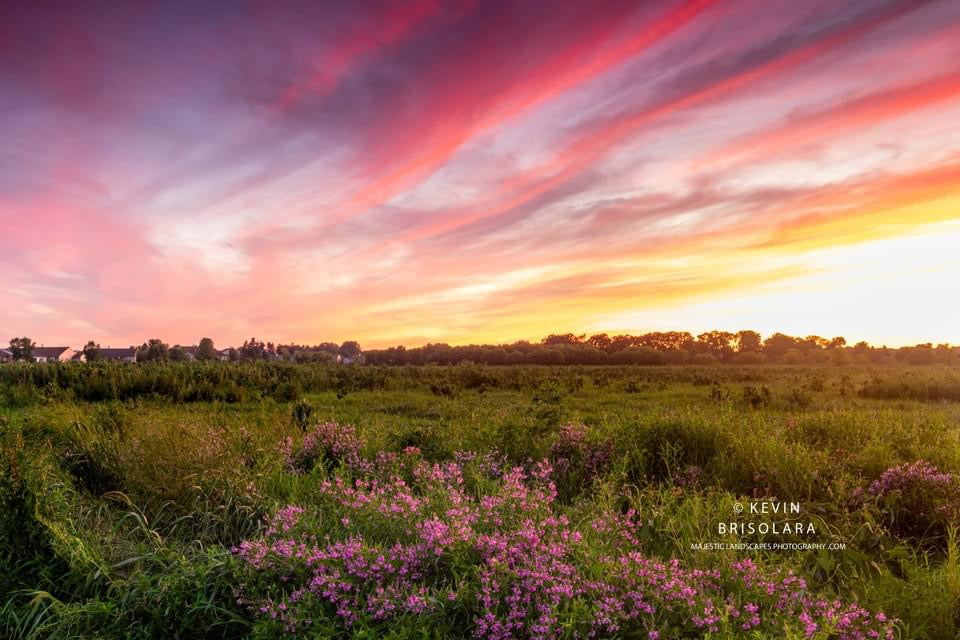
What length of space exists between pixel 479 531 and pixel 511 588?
0.85m

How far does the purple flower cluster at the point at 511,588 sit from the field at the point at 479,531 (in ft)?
0.06

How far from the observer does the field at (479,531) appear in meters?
3.20

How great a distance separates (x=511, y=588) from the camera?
132 inches

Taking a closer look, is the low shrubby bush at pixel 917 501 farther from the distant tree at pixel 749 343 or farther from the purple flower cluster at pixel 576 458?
the distant tree at pixel 749 343

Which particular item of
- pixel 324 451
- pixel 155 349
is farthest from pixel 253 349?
pixel 324 451

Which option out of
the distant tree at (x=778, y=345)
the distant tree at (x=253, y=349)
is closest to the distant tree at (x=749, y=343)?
the distant tree at (x=778, y=345)

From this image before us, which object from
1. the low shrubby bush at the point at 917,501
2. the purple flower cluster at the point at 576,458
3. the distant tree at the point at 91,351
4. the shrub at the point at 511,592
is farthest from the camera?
the distant tree at the point at 91,351

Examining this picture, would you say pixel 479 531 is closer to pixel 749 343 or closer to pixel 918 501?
pixel 918 501

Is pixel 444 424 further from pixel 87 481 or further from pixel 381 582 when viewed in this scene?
pixel 381 582

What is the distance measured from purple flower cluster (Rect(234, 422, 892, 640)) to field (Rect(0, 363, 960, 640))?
18 millimetres

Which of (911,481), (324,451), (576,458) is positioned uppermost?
(324,451)

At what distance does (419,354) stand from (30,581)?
220 feet

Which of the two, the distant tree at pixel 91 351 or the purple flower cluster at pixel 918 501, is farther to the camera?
the distant tree at pixel 91 351

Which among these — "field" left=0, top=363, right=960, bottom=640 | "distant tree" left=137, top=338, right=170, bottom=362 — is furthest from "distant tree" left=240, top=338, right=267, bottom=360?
"field" left=0, top=363, right=960, bottom=640
